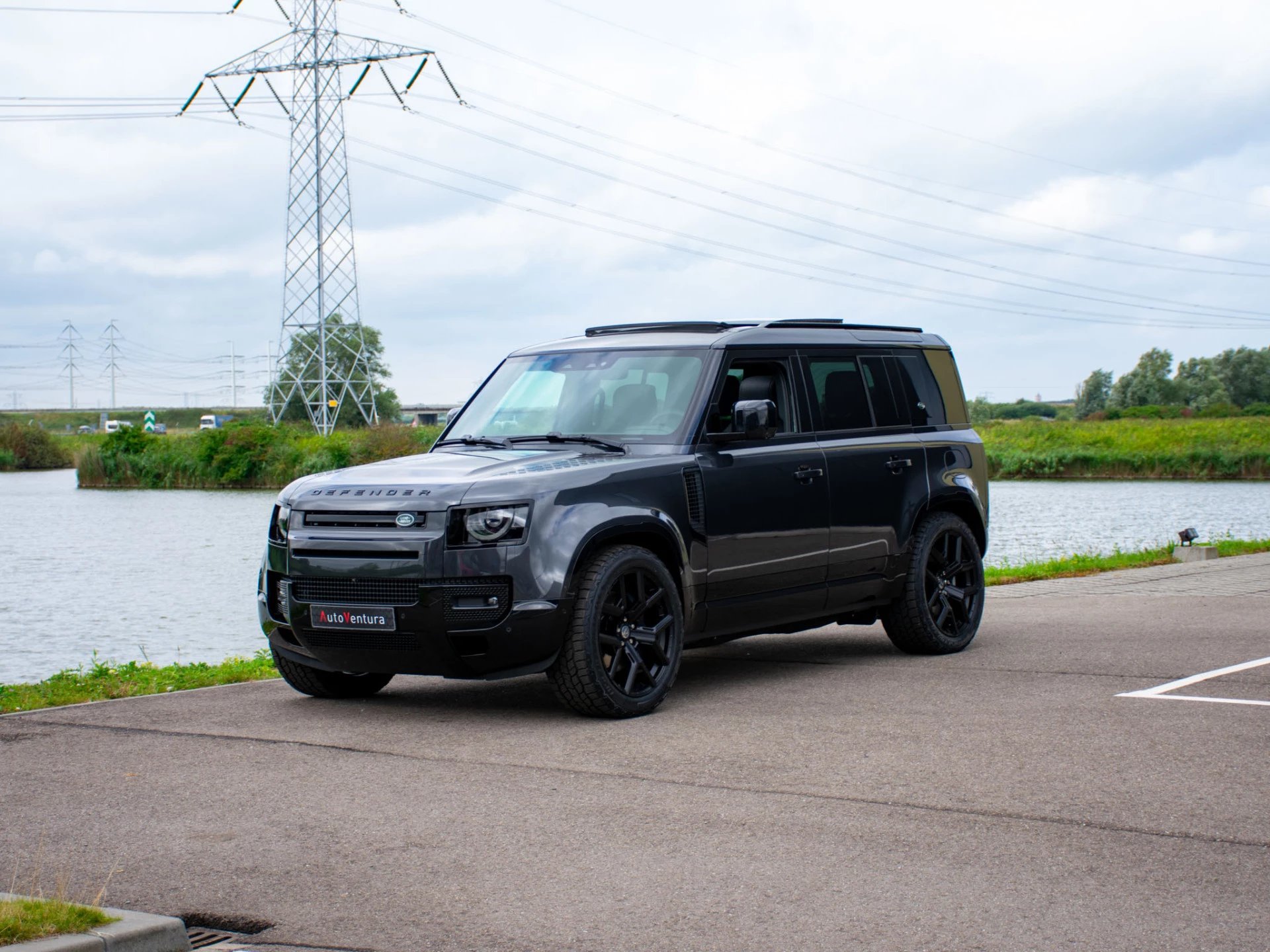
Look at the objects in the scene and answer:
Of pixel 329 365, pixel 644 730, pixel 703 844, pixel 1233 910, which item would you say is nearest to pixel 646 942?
pixel 703 844

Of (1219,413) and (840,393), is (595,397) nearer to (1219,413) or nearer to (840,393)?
(840,393)

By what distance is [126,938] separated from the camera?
3.91 m

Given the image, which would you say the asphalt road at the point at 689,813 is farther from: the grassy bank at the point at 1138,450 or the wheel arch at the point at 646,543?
the grassy bank at the point at 1138,450

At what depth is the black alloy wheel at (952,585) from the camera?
986cm

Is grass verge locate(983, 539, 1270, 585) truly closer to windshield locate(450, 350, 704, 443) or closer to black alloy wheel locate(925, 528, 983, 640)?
black alloy wheel locate(925, 528, 983, 640)

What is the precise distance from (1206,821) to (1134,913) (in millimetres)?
1150

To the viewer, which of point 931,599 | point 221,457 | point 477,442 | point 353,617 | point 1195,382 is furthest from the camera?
point 1195,382

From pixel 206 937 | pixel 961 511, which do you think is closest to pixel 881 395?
pixel 961 511

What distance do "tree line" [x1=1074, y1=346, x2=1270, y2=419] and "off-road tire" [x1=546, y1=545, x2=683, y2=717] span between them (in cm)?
10419

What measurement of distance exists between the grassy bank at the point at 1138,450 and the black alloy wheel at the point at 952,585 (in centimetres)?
4802

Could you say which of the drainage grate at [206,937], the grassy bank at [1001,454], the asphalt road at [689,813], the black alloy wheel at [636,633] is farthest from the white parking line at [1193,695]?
the grassy bank at [1001,454]

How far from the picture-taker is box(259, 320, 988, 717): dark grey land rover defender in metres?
7.11

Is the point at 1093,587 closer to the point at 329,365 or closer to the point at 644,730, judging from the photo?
the point at 644,730

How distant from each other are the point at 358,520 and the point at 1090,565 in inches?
501
